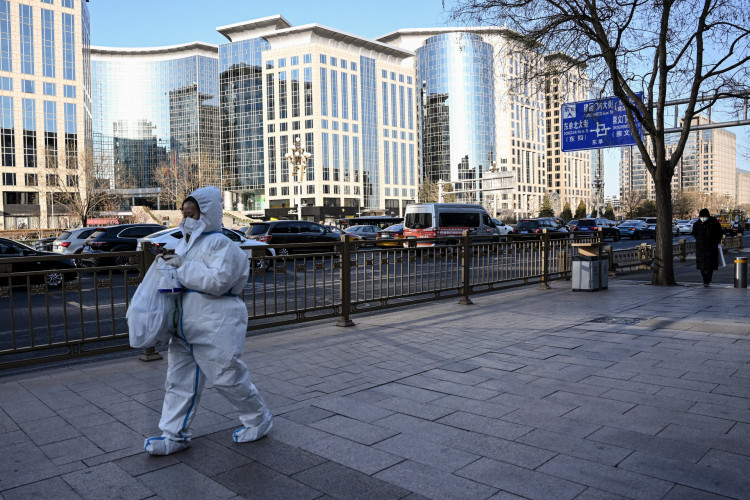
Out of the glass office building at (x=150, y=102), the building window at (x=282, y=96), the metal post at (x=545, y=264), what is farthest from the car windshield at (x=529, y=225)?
the glass office building at (x=150, y=102)

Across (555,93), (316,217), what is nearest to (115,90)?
(316,217)

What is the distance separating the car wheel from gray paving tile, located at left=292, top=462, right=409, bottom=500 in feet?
13.1

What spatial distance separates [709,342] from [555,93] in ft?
31.9

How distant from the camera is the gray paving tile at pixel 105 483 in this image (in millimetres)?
3088

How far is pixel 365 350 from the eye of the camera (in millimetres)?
6762

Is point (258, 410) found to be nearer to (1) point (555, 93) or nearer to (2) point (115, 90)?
(1) point (555, 93)

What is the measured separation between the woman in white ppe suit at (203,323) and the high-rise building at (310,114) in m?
81.1

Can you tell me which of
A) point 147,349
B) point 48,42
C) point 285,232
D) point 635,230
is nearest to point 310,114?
point 48,42

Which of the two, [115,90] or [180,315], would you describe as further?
→ [115,90]

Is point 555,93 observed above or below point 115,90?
below

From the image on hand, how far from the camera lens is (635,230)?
1607 inches

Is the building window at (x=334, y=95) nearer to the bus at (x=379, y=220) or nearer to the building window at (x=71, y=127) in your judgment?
the building window at (x=71, y=127)

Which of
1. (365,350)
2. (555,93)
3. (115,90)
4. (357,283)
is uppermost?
(115,90)

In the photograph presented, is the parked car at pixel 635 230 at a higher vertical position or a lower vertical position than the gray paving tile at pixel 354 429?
higher
